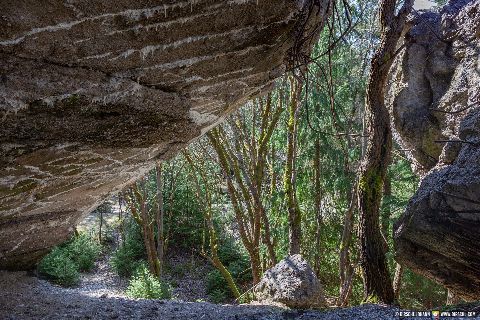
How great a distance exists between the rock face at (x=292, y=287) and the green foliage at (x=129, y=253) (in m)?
9.35

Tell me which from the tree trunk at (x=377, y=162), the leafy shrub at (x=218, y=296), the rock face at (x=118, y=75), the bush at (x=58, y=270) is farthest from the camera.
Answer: the leafy shrub at (x=218, y=296)

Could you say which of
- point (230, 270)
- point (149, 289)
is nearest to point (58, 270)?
point (149, 289)

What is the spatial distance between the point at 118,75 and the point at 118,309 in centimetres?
283

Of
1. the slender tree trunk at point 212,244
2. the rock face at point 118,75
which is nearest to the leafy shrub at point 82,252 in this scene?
the slender tree trunk at point 212,244

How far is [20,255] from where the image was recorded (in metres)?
4.57

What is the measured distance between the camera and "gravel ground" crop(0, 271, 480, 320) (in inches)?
148

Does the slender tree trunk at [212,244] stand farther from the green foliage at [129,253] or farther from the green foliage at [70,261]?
the green foliage at [129,253]

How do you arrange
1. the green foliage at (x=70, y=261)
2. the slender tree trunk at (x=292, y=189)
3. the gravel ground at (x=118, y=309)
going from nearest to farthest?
the gravel ground at (x=118, y=309) → the slender tree trunk at (x=292, y=189) → the green foliage at (x=70, y=261)

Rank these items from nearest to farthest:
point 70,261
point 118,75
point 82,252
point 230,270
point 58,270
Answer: point 118,75 → point 58,270 → point 70,261 → point 230,270 → point 82,252

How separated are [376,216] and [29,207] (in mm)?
3868

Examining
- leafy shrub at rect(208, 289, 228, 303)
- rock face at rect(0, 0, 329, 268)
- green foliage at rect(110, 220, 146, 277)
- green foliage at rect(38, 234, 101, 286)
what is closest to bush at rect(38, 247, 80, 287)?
green foliage at rect(38, 234, 101, 286)

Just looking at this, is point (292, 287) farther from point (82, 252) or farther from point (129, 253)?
point (82, 252)

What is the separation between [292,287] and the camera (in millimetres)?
5086

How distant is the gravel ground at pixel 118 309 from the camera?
12.3 ft
